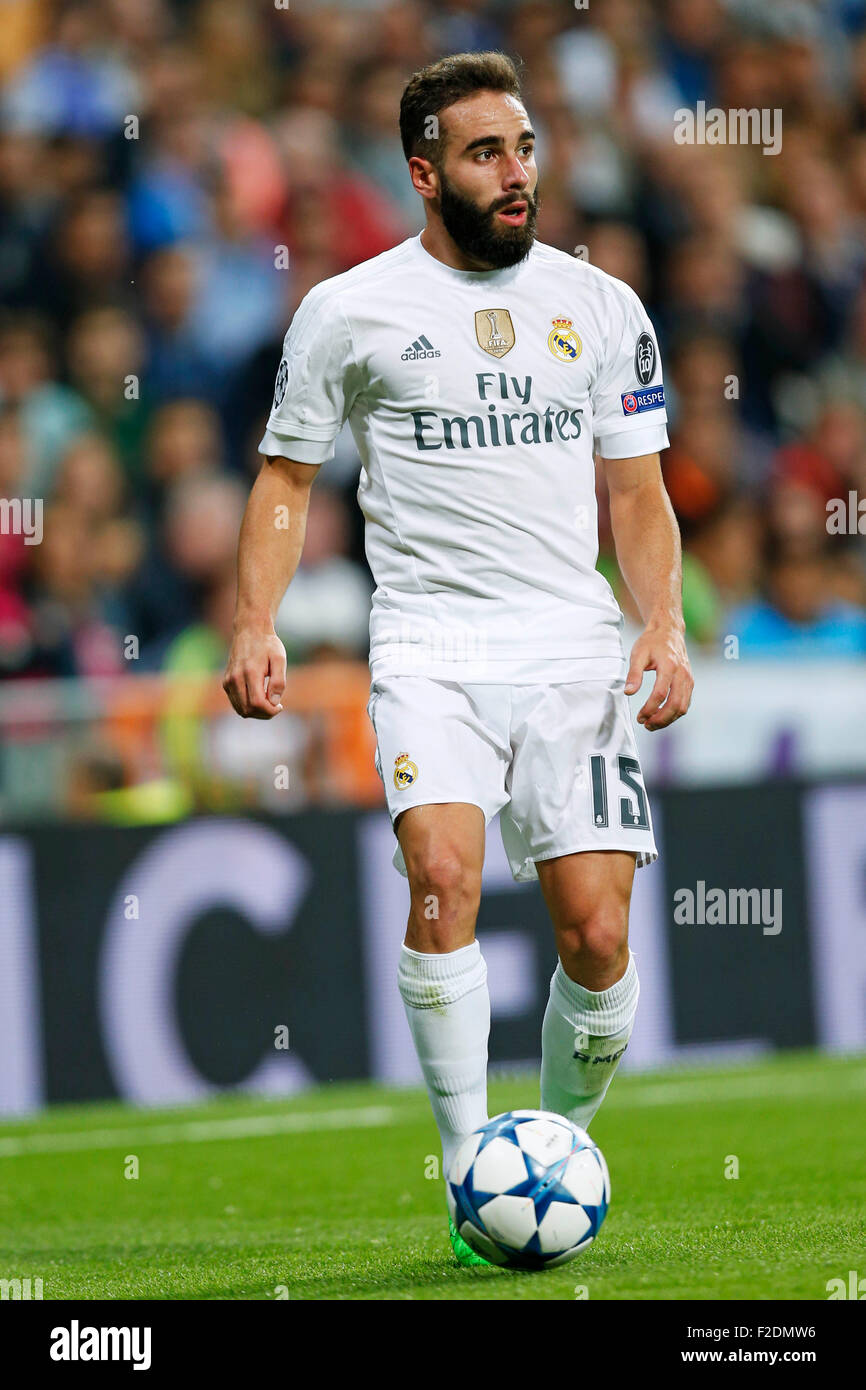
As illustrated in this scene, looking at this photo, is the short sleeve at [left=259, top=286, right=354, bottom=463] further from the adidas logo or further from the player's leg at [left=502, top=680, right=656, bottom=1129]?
the player's leg at [left=502, top=680, right=656, bottom=1129]

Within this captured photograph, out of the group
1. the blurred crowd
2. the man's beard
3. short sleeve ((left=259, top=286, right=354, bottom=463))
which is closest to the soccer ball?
short sleeve ((left=259, top=286, right=354, bottom=463))

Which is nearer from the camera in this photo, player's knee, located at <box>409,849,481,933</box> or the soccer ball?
the soccer ball

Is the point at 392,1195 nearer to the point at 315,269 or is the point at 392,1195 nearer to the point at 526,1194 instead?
the point at 526,1194

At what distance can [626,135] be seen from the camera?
12344mm

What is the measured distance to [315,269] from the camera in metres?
10.9

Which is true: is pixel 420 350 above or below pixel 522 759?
above

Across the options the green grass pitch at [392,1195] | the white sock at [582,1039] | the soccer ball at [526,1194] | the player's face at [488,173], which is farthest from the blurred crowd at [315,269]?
the soccer ball at [526,1194]

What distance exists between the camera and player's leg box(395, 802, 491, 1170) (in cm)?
437

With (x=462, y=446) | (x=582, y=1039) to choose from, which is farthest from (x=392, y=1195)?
(x=462, y=446)

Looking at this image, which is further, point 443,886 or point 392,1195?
point 392,1195

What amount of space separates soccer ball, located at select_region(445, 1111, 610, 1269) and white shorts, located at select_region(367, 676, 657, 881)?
62cm

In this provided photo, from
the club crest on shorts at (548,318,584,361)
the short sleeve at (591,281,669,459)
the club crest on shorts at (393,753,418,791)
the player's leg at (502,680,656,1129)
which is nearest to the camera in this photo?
the club crest on shorts at (393,753,418,791)

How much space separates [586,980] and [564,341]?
1375mm
